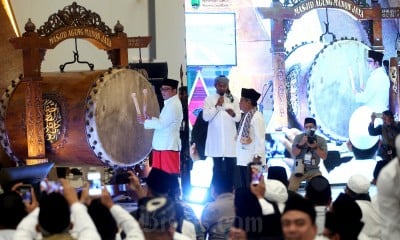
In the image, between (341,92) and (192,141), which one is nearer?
(192,141)

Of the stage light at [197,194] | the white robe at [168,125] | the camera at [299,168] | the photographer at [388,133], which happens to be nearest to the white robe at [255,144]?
the camera at [299,168]

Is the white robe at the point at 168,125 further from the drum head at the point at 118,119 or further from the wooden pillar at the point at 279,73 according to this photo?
the wooden pillar at the point at 279,73

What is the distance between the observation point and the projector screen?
10133 millimetres

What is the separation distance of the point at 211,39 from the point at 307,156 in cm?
234

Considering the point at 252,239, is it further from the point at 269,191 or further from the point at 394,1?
the point at 394,1

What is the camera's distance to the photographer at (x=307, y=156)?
8461mm

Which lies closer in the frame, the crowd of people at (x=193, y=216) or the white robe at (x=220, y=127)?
the crowd of people at (x=193, y=216)

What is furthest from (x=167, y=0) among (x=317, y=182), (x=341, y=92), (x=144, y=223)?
(x=144, y=223)

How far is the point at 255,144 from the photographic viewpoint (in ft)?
27.7

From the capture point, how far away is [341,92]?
10.7m

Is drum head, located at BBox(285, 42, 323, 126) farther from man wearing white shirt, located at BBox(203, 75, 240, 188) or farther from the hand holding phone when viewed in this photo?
the hand holding phone

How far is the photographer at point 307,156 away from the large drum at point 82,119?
180 cm

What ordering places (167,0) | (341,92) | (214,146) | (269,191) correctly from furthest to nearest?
(167,0) → (341,92) → (214,146) → (269,191)

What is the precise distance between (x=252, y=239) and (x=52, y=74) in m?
5.81
